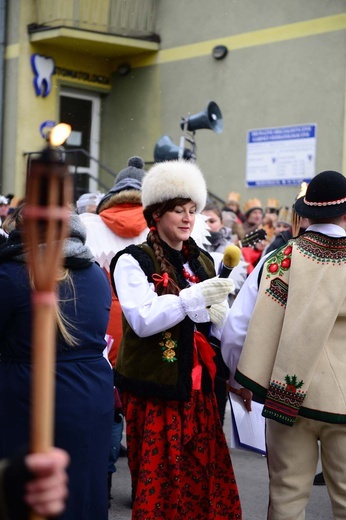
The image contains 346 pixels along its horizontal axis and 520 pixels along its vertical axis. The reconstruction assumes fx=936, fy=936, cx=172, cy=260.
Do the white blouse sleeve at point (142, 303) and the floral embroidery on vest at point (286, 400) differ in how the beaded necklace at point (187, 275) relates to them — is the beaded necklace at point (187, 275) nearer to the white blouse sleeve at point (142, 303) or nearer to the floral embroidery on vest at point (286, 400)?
the white blouse sleeve at point (142, 303)

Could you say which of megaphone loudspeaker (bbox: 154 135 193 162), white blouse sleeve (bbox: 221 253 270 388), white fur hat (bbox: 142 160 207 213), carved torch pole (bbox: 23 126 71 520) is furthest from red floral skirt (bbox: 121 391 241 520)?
megaphone loudspeaker (bbox: 154 135 193 162)

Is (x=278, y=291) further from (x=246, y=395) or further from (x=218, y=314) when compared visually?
(x=246, y=395)

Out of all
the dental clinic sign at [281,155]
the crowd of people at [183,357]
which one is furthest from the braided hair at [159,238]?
the dental clinic sign at [281,155]

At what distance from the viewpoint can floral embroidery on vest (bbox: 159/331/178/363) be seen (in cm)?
410

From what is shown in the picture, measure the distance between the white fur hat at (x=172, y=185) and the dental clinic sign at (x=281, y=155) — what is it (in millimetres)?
10504

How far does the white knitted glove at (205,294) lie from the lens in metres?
3.94

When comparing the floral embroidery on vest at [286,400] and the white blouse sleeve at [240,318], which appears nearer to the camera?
the floral embroidery on vest at [286,400]

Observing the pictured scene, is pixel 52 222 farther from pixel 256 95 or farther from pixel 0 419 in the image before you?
pixel 256 95

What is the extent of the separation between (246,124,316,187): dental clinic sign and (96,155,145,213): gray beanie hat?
8602mm

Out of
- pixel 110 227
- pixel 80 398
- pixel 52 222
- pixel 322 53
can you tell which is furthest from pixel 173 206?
pixel 322 53

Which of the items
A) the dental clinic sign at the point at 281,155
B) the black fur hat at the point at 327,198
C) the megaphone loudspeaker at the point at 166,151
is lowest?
the black fur hat at the point at 327,198

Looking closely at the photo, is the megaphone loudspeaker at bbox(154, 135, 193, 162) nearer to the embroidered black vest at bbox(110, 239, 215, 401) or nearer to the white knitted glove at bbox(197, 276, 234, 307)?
the embroidered black vest at bbox(110, 239, 215, 401)

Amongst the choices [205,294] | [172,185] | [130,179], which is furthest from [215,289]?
[130,179]

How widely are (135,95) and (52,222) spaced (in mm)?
16742
